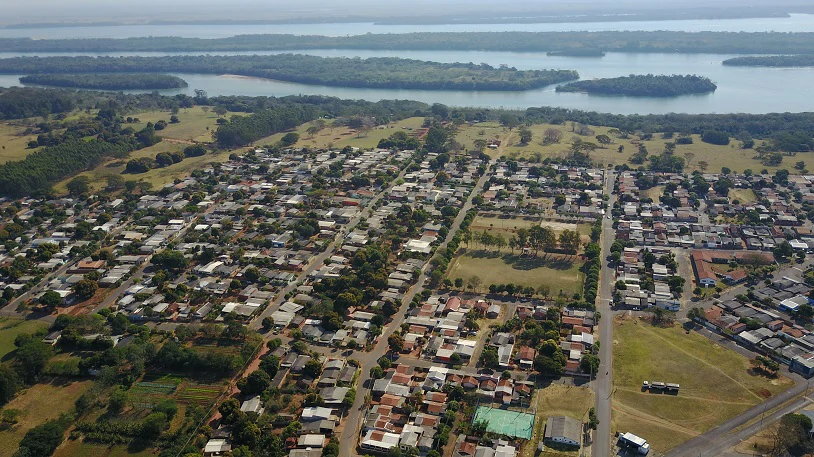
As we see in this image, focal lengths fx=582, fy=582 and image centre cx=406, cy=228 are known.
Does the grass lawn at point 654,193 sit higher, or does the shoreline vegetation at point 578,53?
the shoreline vegetation at point 578,53

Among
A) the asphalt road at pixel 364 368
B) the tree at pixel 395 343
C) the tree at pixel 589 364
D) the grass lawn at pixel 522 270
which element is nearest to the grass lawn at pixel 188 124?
the grass lawn at pixel 522 270

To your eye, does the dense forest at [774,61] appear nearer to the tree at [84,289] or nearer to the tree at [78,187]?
the tree at [78,187]

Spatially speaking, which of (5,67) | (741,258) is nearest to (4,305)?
(741,258)

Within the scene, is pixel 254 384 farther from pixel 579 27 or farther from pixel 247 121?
pixel 579 27

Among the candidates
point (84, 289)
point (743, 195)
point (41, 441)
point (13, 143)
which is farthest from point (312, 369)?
point (13, 143)

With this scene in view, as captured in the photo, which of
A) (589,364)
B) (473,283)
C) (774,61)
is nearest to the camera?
(589,364)

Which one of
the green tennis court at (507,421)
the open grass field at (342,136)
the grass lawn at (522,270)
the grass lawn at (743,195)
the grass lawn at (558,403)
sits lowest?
the green tennis court at (507,421)
